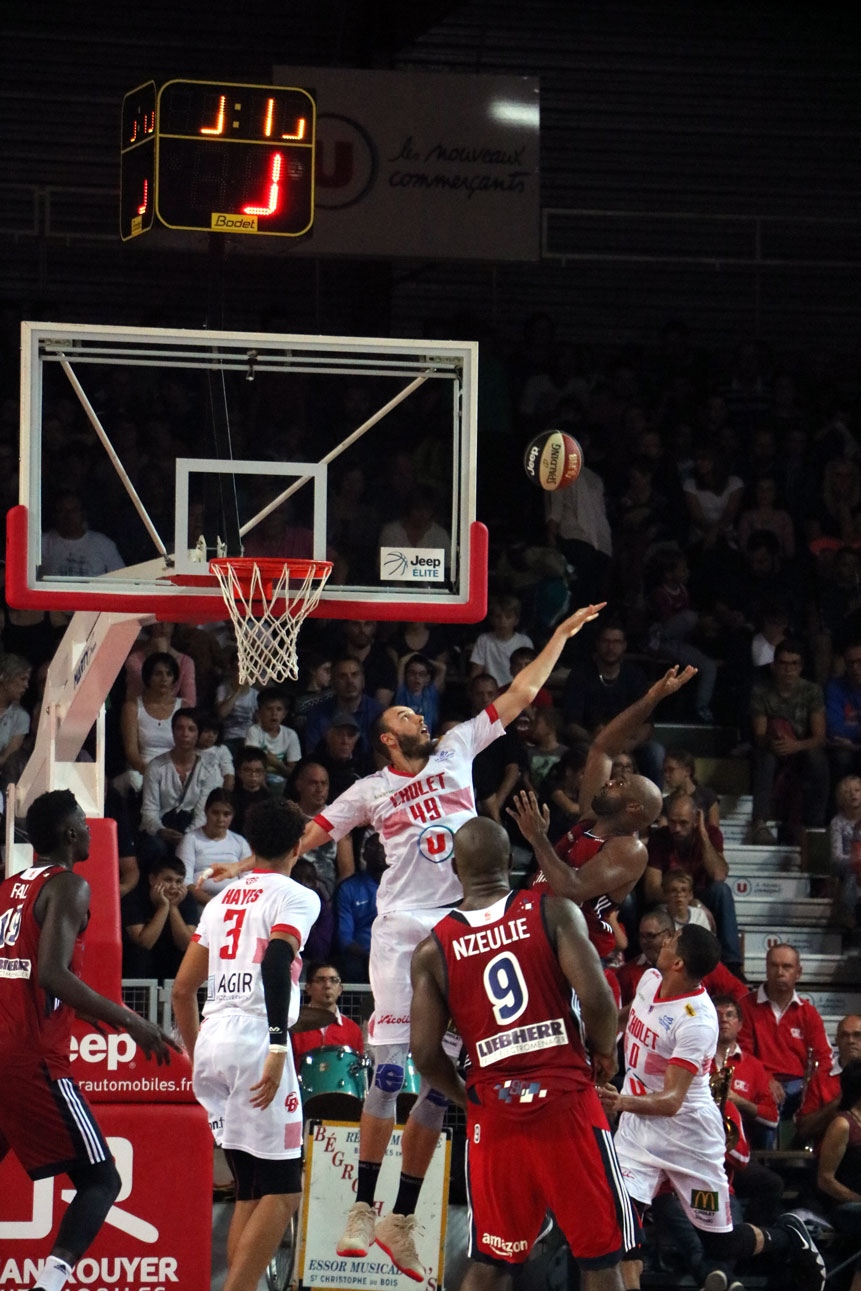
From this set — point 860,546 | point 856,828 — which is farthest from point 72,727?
point 860,546

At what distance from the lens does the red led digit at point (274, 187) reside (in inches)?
365

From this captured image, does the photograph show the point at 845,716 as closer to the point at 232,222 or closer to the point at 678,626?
the point at 678,626

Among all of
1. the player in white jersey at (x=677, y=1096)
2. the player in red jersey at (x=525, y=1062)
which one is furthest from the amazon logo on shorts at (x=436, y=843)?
the player in red jersey at (x=525, y=1062)

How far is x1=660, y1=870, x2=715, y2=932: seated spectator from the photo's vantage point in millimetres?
13250

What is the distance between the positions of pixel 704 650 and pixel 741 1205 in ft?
20.0

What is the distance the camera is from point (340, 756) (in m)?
13.8

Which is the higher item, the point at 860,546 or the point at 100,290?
the point at 100,290

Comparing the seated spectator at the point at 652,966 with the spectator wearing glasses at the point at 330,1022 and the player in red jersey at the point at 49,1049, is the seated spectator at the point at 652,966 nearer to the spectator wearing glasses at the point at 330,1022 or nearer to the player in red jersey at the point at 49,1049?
the spectator wearing glasses at the point at 330,1022

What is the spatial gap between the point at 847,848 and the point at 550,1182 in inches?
330

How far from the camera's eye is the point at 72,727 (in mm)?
9914

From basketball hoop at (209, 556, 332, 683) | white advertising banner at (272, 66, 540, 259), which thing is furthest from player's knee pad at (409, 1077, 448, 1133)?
white advertising banner at (272, 66, 540, 259)

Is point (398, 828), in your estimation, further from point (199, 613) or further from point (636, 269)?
point (636, 269)

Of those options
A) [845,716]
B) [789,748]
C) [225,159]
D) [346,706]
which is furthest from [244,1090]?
[845,716]

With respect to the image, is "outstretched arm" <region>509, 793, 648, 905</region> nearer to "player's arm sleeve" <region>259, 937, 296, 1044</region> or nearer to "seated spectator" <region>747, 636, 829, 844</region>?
"player's arm sleeve" <region>259, 937, 296, 1044</region>
